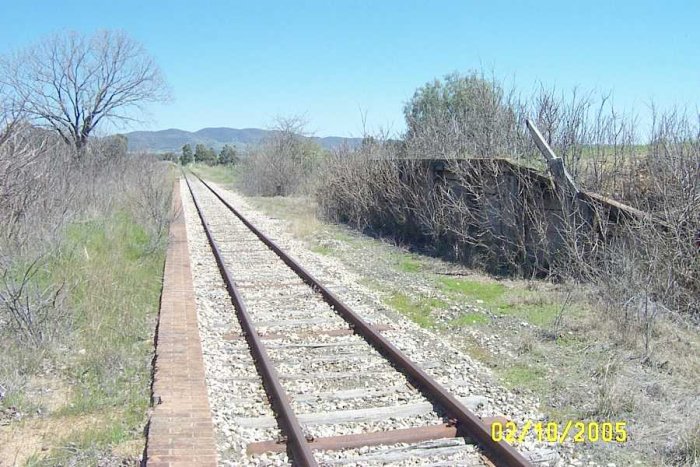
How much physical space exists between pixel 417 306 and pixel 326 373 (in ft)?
11.1

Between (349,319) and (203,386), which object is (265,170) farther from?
(203,386)

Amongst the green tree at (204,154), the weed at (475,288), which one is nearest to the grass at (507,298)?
the weed at (475,288)

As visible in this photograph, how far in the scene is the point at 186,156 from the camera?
142 metres

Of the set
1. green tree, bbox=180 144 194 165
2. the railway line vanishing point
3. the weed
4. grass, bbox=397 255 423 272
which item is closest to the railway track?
the railway line vanishing point

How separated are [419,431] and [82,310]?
5.24m

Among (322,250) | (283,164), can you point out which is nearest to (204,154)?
(283,164)

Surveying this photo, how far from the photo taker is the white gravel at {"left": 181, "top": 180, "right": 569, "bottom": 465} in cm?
510

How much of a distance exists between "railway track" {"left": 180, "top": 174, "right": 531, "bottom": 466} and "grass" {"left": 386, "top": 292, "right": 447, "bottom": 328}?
0.87 meters

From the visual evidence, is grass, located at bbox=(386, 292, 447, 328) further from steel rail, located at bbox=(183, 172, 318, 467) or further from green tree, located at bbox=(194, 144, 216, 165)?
green tree, located at bbox=(194, 144, 216, 165)

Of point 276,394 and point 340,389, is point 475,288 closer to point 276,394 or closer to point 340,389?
point 340,389

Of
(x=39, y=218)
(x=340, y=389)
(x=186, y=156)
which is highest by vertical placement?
(x=186, y=156)

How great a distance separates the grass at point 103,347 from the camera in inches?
209

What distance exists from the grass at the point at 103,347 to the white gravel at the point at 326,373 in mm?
720

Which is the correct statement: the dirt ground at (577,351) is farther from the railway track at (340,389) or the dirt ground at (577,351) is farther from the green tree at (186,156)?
the green tree at (186,156)
